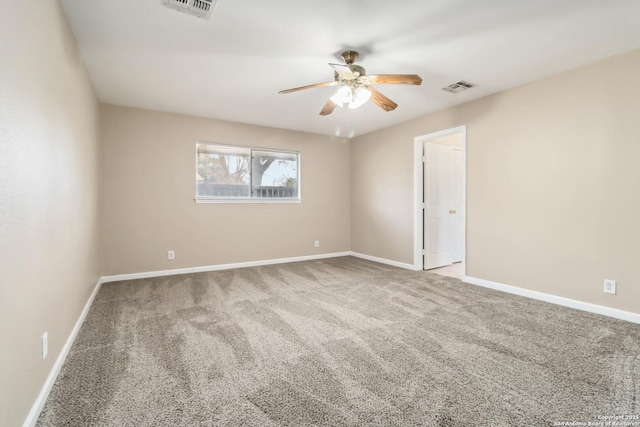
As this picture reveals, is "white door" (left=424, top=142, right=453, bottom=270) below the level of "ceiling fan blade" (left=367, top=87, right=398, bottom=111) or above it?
below

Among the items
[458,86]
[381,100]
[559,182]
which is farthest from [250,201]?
[559,182]

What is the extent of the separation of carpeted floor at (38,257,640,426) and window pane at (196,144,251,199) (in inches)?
76.6

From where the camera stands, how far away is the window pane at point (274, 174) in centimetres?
514

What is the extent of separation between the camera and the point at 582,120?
9.75ft

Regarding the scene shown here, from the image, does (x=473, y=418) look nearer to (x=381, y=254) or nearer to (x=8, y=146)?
(x=8, y=146)

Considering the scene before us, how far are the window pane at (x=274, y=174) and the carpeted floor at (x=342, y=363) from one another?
2.28 metres

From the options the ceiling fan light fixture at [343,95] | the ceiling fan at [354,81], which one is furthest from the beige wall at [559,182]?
the ceiling fan light fixture at [343,95]

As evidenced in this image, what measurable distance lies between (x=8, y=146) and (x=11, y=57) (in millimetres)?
394

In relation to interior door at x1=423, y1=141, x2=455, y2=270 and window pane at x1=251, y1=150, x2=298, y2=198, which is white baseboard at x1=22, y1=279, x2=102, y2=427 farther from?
interior door at x1=423, y1=141, x2=455, y2=270

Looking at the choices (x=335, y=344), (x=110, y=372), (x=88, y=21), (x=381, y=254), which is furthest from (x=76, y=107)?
(x=381, y=254)

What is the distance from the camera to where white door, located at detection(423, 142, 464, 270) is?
486 cm

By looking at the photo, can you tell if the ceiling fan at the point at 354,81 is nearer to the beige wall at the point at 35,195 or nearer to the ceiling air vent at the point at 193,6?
the ceiling air vent at the point at 193,6

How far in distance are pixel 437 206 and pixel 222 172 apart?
3.65m

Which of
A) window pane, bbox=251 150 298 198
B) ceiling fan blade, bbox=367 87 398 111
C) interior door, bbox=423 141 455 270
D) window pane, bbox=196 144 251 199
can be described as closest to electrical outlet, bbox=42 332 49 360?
ceiling fan blade, bbox=367 87 398 111
